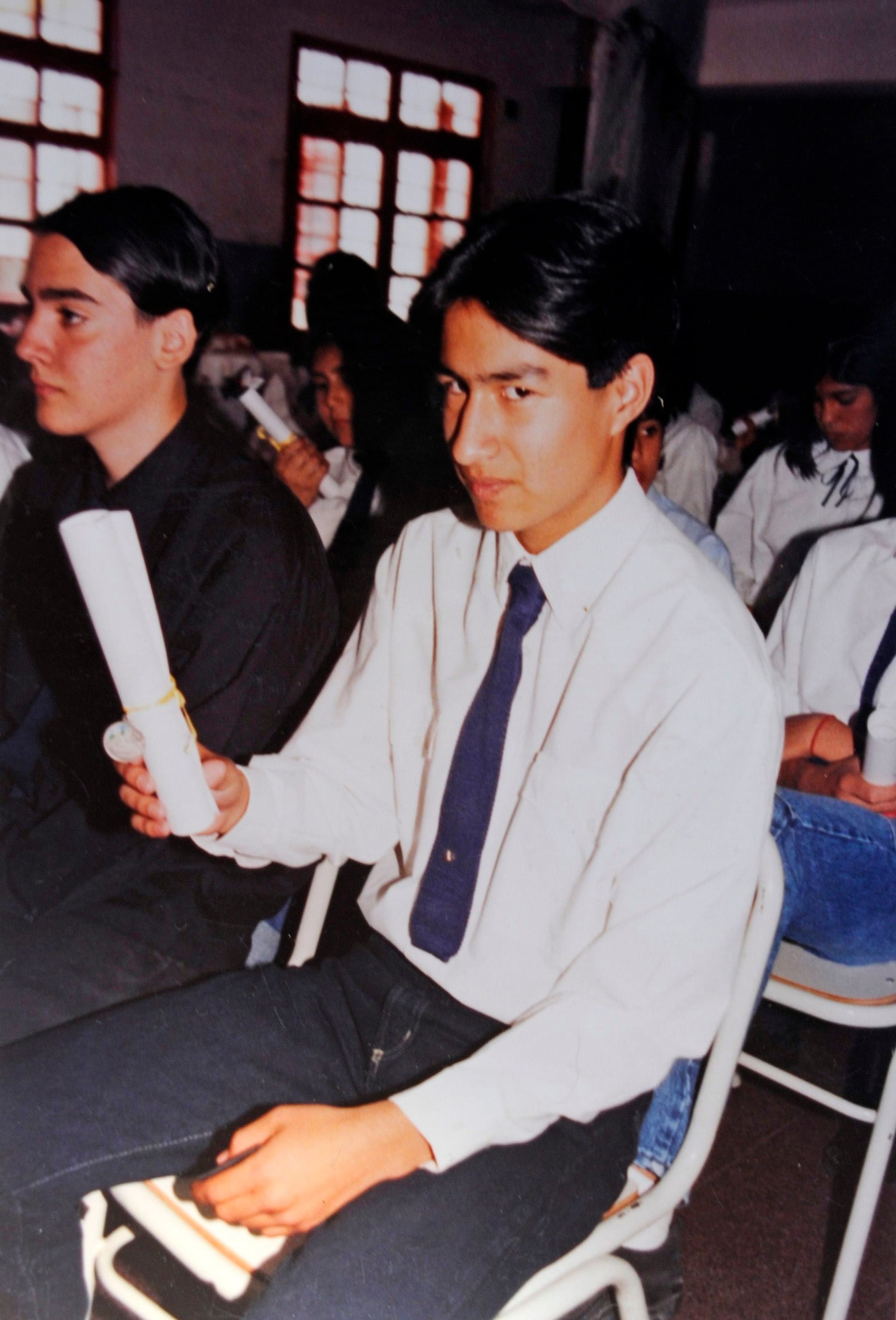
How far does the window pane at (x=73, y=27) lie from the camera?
3.47 meters

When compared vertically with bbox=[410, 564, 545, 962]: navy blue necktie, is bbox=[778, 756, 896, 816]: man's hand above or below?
below

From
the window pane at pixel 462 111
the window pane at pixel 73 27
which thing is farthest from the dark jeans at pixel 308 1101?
the window pane at pixel 462 111

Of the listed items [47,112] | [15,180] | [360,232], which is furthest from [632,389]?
[360,232]

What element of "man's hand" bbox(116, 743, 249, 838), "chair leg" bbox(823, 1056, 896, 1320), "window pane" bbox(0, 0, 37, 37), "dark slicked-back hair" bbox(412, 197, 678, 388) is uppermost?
"window pane" bbox(0, 0, 37, 37)

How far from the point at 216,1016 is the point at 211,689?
1.29 ft

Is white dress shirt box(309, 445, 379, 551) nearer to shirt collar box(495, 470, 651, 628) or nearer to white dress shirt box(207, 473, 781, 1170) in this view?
white dress shirt box(207, 473, 781, 1170)

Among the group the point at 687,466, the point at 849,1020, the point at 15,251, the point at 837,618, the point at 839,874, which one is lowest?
the point at 849,1020

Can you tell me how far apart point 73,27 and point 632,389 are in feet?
11.5

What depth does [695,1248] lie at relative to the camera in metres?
1.65

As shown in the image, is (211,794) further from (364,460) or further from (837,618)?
(364,460)

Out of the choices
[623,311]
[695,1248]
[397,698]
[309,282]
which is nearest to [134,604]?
[397,698]

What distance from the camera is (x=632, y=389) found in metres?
1.03

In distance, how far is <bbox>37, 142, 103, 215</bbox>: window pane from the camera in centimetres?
172

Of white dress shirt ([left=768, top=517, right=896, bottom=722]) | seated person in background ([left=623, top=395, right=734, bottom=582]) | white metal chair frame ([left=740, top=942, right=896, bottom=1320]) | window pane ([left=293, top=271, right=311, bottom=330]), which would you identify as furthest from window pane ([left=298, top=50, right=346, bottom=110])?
white metal chair frame ([left=740, top=942, right=896, bottom=1320])
